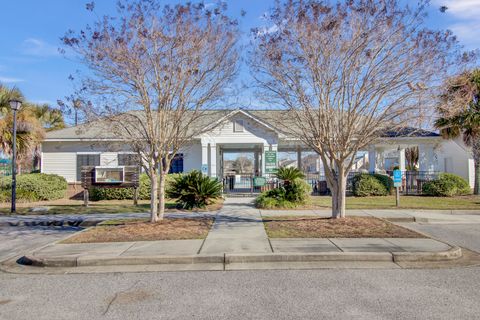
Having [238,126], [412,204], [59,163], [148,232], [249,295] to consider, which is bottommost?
[249,295]

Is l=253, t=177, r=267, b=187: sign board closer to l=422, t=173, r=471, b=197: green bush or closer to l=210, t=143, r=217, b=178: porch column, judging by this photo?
l=210, t=143, r=217, b=178: porch column

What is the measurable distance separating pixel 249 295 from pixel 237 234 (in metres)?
4.05

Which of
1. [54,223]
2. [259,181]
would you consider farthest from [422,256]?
[259,181]

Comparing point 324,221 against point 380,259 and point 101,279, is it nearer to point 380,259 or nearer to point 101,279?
point 380,259

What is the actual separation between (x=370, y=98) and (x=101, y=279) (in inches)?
293

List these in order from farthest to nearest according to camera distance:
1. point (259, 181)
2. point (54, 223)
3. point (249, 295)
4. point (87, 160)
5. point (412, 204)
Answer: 1. point (87, 160)
2. point (259, 181)
3. point (412, 204)
4. point (54, 223)
5. point (249, 295)

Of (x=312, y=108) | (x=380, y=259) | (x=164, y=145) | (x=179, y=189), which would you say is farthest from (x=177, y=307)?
(x=179, y=189)

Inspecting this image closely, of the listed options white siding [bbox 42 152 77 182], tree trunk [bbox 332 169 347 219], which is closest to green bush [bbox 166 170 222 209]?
tree trunk [bbox 332 169 347 219]

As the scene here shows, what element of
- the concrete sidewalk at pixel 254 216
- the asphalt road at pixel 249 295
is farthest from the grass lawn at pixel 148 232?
the asphalt road at pixel 249 295

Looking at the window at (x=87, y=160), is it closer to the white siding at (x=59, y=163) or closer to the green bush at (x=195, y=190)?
the white siding at (x=59, y=163)

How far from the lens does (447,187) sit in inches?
747

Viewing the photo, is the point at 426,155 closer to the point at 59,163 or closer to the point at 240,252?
the point at 240,252

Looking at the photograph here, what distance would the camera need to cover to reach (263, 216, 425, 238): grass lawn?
881cm

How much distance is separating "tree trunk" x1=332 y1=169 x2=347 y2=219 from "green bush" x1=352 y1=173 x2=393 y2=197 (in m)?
9.22
